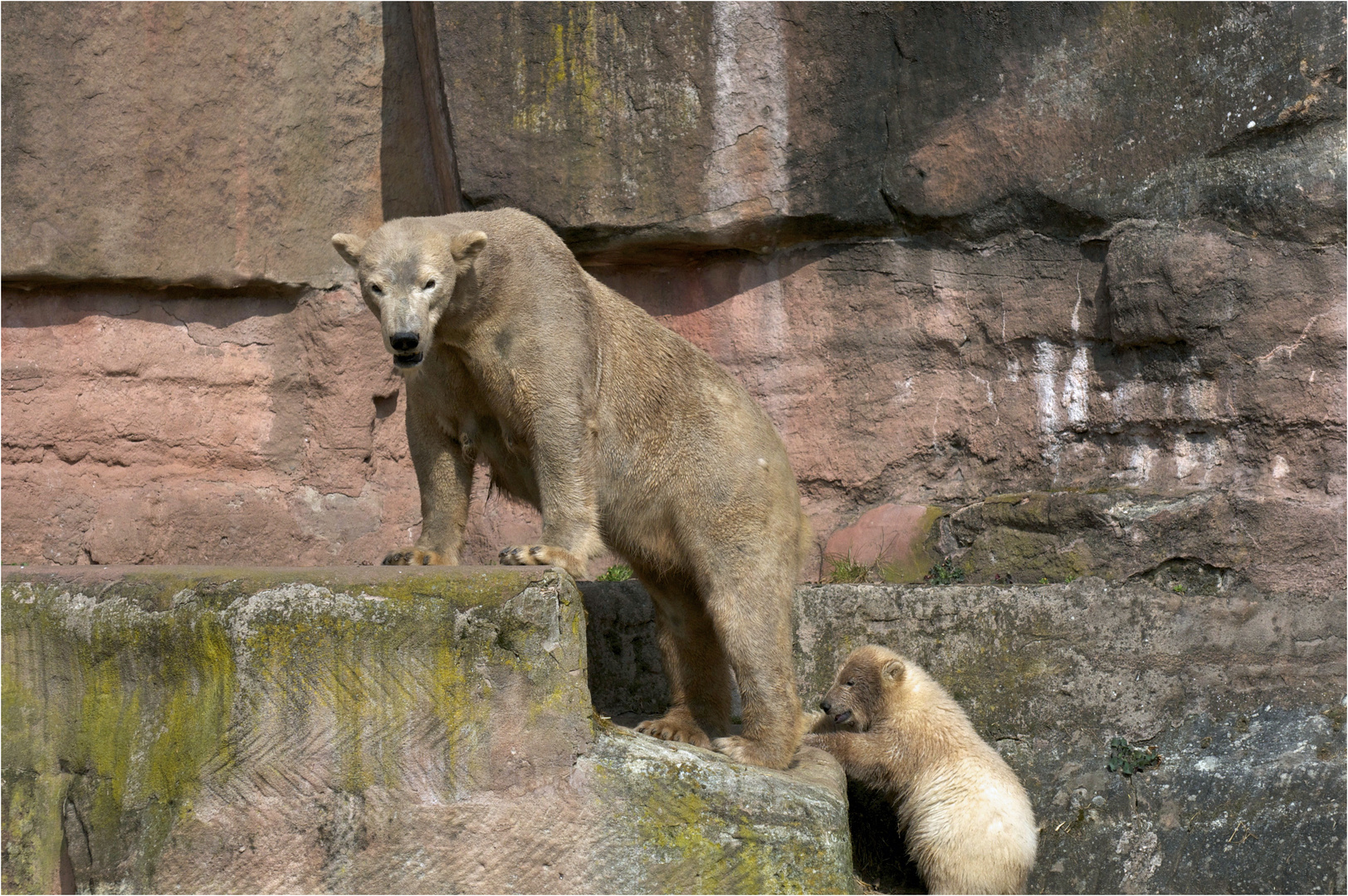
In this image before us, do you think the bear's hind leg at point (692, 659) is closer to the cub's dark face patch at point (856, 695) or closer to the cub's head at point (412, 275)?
the cub's dark face patch at point (856, 695)

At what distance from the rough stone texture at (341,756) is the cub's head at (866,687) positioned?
141 cm

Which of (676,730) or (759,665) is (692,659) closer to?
(676,730)

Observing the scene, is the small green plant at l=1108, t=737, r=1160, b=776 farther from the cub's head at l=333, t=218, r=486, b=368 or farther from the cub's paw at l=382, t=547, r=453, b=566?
the cub's head at l=333, t=218, r=486, b=368

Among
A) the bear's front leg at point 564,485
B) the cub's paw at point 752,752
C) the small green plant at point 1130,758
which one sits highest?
the bear's front leg at point 564,485

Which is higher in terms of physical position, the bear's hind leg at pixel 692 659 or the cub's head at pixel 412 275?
the cub's head at pixel 412 275

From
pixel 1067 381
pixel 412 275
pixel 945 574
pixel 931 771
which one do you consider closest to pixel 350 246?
pixel 412 275

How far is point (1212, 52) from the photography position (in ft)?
22.0

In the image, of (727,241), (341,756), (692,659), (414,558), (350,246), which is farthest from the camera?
(727,241)

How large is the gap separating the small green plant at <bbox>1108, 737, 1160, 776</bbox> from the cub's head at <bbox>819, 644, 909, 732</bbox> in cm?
112

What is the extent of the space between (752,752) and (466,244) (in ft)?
8.17

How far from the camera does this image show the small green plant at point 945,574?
688cm

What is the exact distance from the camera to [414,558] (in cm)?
520

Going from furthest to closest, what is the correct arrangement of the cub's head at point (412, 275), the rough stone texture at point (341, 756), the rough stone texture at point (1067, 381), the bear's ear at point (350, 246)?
1. the rough stone texture at point (1067, 381)
2. the bear's ear at point (350, 246)
3. the cub's head at point (412, 275)
4. the rough stone texture at point (341, 756)

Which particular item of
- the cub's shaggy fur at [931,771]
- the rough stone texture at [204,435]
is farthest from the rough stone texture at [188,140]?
the cub's shaggy fur at [931,771]
